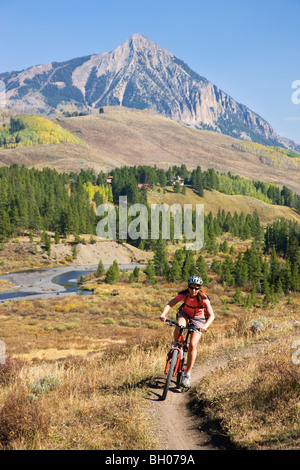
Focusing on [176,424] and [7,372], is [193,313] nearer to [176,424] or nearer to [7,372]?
[176,424]

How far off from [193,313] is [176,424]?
2.71 m

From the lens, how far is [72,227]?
121 metres

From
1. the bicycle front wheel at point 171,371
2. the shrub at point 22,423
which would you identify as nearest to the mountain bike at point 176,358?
the bicycle front wheel at point 171,371

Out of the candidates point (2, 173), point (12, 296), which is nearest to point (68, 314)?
point (12, 296)

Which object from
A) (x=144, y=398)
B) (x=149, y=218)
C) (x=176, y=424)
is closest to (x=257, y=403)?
(x=176, y=424)

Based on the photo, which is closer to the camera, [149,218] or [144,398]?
[144,398]

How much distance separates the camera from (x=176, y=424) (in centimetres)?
827

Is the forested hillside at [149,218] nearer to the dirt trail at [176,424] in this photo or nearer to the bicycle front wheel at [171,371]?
the dirt trail at [176,424]

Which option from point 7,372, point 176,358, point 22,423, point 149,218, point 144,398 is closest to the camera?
point 22,423

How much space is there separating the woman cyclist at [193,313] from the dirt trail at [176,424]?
0.62 metres

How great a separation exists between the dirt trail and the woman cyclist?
0.62m
